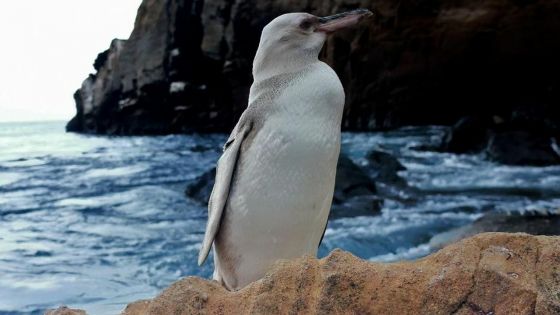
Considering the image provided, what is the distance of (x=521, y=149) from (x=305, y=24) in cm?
875

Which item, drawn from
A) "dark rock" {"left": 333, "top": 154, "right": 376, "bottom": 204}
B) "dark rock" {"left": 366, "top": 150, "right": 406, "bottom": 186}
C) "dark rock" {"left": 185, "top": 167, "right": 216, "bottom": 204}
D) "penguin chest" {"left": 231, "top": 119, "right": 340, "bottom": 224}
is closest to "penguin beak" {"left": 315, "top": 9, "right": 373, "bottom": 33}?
"penguin chest" {"left": 231, "top": 119, "right": 340, "bottom": 224}

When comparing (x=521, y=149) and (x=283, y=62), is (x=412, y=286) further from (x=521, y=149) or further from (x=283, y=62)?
(x=521, y=149)

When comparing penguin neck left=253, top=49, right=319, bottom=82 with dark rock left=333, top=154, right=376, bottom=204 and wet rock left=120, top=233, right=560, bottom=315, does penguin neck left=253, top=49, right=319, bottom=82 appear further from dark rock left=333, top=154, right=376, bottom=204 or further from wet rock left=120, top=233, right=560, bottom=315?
dark rock left=333, top=154, right=376, bottom=204

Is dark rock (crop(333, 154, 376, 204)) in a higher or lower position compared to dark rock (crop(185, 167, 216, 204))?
higher

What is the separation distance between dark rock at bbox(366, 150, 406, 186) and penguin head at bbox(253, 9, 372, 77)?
5972 mm

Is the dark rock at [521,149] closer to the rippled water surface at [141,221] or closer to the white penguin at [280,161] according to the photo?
the rippled water surface at [141,221]

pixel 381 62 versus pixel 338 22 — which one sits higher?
pixel 338 22

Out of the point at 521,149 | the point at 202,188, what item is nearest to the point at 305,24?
the point at 202,188

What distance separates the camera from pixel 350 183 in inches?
270

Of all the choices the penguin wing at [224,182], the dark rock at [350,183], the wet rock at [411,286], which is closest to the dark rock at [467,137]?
the dark rock at [350,183]

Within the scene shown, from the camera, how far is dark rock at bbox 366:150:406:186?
810 centimetres

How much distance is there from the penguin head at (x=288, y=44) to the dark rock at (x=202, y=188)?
5.20m

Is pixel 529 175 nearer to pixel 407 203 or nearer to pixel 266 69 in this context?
pixel 407 203

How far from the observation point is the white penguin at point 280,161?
200cm
